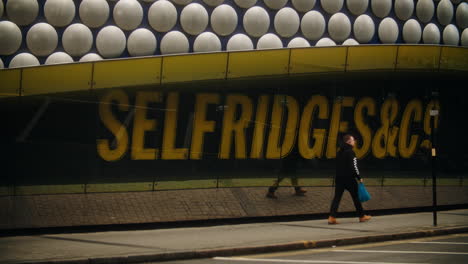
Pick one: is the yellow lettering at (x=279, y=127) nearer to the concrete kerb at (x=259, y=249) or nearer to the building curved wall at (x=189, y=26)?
the building curved wall at (x=189, y=26)

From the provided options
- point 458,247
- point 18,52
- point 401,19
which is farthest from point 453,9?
point 18,52

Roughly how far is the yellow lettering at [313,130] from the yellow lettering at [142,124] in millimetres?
3165

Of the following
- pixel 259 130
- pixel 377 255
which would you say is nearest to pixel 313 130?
pixel 259 130

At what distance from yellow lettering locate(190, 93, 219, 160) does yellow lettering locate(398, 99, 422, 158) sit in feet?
15.1

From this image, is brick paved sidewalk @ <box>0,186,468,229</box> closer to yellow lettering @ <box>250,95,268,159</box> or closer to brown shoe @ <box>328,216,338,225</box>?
yellow lettering @ <box>250,95,268,159</box>

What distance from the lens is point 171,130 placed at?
1240 centimetres

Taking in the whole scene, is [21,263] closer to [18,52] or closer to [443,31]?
[18,52]

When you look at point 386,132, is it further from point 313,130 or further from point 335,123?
point 313,130

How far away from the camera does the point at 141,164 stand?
39.7 feet

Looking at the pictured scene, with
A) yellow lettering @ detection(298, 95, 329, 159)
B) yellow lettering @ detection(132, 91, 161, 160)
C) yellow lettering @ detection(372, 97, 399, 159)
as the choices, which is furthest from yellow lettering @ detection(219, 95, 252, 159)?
yellow lettering @ detection(372, 97, 399, 159)

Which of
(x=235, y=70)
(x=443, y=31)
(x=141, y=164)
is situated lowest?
(x=141, y=164)

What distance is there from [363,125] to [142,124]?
16.2ft

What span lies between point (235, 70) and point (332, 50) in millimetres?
2117

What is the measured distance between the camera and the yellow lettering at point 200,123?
12555 mm
